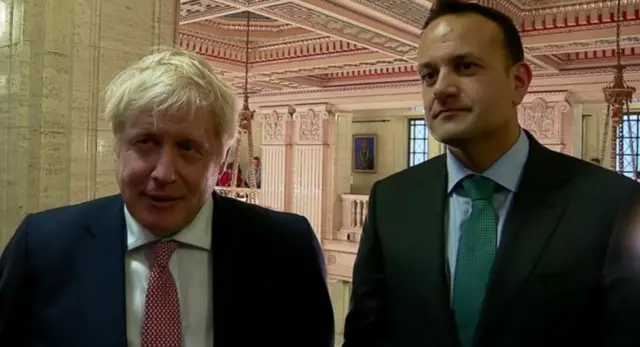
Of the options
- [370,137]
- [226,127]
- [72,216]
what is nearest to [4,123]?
[72,216]

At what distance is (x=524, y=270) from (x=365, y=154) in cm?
1545

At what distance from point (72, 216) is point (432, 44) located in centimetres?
96

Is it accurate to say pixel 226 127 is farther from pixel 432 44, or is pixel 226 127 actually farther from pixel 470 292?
pixel 470 292

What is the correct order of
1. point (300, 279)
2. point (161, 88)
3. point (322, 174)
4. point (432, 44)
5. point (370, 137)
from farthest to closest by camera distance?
point (370, 137) < point (322, 174) < point (300, 279) < point (432, 44) < point (161, 88)

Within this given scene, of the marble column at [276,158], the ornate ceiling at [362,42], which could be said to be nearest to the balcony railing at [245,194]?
the marble column at [276,158]

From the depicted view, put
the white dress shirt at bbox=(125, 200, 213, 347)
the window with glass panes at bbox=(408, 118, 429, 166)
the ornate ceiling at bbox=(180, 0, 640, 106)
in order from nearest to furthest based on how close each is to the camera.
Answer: the white dress shirt at bbox=(125, 200, 213, 347) < the ornate ceiling at bbox=(180, 0, 640, 106) < the window with glass panes at bbox=(408, 118, 429, 166)

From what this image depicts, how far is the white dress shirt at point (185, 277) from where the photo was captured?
1.43 meters

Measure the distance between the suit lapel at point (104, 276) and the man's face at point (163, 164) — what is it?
0.35ft

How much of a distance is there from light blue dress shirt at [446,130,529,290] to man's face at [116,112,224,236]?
0.59 metres

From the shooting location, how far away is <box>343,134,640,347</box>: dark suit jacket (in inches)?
51.9

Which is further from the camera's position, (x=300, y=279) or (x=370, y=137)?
(x=370, y=137)

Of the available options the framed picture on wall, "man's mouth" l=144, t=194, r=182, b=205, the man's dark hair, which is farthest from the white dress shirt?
the framed picture on wall

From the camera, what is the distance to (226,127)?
1.44 m

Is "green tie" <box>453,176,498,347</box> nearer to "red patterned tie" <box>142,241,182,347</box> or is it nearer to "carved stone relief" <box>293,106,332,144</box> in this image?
"red patterned tie" <box>142,241,182,347</box>
